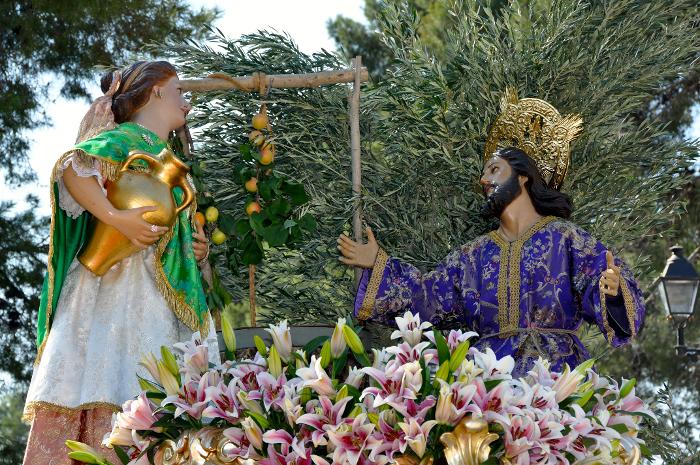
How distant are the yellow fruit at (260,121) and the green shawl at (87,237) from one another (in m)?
0.59

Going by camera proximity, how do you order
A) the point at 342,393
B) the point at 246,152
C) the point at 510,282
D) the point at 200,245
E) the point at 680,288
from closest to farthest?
the point at 342,393, the point at 200,245, the point at 510,282, the point at 246,152, the point at 680,288

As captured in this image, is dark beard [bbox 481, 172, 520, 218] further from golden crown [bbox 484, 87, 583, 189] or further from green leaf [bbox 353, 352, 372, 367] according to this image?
green leaf [bbox 353, 352, 372, 367]

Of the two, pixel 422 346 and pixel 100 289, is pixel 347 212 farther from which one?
pixel 422 346

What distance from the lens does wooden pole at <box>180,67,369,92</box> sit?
17.8 feet

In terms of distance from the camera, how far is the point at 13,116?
32.6 ft

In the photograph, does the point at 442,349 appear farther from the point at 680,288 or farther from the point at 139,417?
the point at 680,288

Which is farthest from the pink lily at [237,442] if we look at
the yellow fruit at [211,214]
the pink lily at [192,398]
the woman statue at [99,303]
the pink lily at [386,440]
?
the yellow fruit at [211,214]

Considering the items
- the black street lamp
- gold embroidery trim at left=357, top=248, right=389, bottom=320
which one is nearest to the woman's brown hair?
gold embroidery trim at left=357, top=248, right=389, bottom=320

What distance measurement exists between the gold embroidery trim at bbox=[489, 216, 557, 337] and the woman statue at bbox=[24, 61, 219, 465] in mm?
1148

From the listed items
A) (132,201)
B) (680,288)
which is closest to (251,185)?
(132,201)

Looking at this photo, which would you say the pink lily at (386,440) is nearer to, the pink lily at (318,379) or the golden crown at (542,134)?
the pink lily at (318,379)

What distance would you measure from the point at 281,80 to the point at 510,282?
124cm

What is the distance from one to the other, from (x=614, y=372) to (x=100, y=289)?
30.8ft

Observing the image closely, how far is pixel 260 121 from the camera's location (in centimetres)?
535
